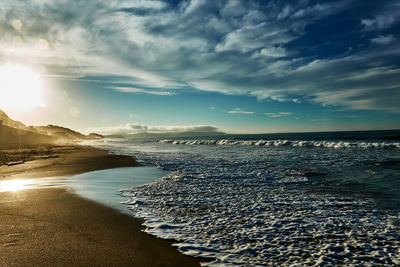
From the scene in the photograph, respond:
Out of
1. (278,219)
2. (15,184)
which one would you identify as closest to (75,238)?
(278,219)

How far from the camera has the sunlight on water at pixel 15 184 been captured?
9.45 meters

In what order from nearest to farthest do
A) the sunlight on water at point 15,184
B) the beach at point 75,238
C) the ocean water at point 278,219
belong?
the beach at point 75,238
the ocean water at point 278,219
the sunlight on water at point 15,184

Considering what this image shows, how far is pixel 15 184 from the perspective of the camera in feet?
33.7

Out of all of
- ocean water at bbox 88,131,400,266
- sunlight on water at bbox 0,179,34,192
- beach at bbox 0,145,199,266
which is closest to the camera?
beach at bbox 0,145,199,266

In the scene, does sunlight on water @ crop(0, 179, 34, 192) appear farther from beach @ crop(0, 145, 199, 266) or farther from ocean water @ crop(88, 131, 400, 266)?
ocean water @ crop(88, 131, 400, 266)

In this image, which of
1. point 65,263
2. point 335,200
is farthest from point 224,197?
point 65,263

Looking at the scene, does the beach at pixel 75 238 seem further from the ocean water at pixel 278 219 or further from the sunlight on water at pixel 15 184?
the sunlight on water at pixel 15 184

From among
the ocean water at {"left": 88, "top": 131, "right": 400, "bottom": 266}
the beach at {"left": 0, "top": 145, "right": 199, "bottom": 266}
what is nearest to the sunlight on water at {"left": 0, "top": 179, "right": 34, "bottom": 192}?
the beach at {"left": 0, "top": 145, "right": 199, "bottom": 266}

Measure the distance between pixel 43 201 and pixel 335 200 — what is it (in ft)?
33.6

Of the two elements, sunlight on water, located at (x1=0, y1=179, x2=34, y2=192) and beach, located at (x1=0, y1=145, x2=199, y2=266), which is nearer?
beach, located at (x1=0, y1=145, x2=199, y2=266)

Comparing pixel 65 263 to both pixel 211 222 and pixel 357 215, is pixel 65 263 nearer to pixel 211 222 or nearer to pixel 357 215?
pixel 211 222

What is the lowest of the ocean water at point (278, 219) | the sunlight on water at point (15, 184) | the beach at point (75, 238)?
the ocean water at point (278, 219)

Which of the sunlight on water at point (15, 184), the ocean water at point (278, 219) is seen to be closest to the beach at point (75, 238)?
the ocean water at point (278, 219)

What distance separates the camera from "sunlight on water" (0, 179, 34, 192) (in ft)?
31.0
